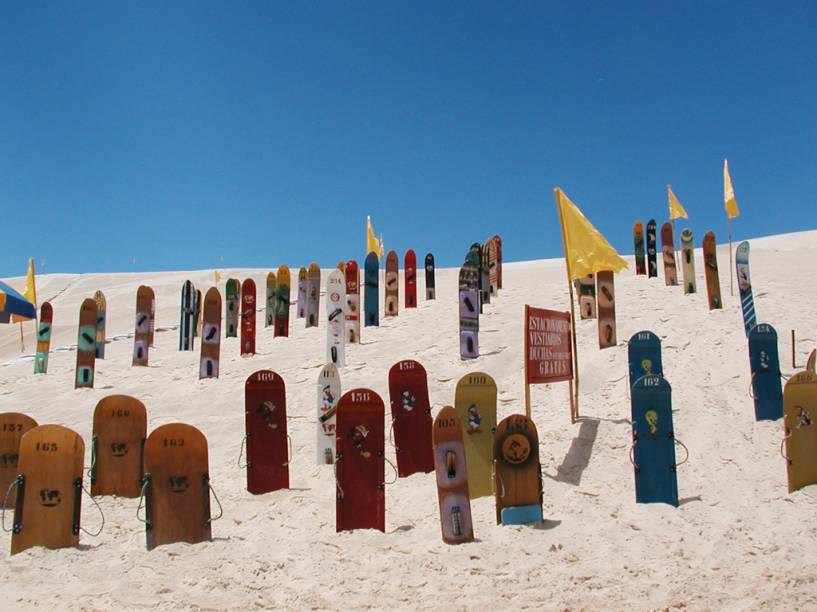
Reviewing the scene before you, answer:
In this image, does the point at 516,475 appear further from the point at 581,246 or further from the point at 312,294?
the point at 312,294

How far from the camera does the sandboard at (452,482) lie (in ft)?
16.2

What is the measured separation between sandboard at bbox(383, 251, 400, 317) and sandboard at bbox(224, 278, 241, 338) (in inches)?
121

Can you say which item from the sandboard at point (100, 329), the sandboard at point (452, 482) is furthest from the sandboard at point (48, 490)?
the sandboard at point (100, 329)

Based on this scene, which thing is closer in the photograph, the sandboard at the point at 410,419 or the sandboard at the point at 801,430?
the sandboard at the point at 801,430

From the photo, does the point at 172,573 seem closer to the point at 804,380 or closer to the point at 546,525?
the point at 546,525

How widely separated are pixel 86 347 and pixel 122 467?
226 inches

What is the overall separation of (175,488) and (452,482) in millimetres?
2044

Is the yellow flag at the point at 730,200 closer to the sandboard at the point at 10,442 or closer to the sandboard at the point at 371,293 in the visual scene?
the sandboard at the point at 371,293

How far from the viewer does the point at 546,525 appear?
5207 millimetres

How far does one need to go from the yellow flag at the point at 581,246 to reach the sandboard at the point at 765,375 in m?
1.60

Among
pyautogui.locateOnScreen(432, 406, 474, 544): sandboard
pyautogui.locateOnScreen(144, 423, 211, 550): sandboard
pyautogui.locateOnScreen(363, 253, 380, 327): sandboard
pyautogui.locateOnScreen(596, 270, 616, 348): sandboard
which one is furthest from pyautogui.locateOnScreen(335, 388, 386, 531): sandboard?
pyautogui.locateOnScreen(363, 253, 380, 327): sandboard

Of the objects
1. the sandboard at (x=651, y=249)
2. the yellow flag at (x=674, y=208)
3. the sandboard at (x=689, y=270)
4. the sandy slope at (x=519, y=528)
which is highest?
the yellow flag at (x=674, y=208)

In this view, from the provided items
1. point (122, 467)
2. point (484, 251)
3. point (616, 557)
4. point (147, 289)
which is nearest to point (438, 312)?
point (484, 251)

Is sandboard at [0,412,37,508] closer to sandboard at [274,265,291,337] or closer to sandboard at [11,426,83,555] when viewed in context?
sandboard at [11,426,83,555]
